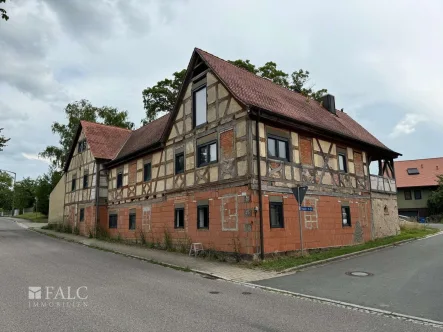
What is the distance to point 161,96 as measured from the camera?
32.9 metres

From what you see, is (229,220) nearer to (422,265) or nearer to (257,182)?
(257,182)

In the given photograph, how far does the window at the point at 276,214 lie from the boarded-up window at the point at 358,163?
6.92 meters

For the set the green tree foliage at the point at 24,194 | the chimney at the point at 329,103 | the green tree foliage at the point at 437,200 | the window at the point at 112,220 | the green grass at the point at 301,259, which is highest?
the chimney at the point at 329,103

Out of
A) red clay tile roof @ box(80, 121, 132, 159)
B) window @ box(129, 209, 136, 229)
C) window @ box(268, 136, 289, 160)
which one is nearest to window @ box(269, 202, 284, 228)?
window @ box(268, 136, 289, 160)

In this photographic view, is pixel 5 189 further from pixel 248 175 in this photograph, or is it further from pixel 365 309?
pixel 365 309

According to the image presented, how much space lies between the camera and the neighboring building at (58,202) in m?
30.7

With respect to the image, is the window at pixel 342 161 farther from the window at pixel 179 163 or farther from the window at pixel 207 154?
the window at pixel 179 163

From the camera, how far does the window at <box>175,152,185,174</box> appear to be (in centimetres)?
1689

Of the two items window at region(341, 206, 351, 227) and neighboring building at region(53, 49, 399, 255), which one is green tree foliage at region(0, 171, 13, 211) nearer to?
neighboring building at region(53, 49, 399, 255)

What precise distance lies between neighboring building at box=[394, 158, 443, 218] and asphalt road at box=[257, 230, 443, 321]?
1265 inches

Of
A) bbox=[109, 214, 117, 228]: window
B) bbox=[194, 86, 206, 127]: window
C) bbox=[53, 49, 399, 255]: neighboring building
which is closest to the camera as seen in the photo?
bbox=[53, 49, 399, 255]: neighboring building

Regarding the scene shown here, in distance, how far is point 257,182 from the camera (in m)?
12.9

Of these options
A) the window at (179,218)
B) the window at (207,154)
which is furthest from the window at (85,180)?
the window at (207,154)

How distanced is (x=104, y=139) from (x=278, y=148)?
56.1 feet
